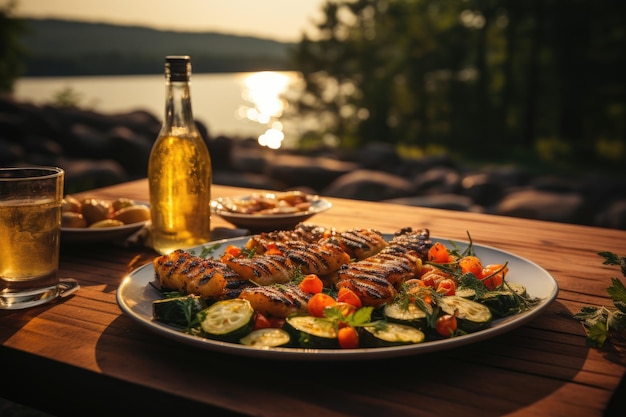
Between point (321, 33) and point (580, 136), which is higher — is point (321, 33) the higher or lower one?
the higher one

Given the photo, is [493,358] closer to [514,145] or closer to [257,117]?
[514,145]

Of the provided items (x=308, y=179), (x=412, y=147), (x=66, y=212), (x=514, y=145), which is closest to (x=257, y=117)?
(x=412, y=147)

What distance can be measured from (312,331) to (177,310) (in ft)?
1.25

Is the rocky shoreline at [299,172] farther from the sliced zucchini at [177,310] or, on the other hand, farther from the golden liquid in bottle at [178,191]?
the sliced zucchini at [177,310]

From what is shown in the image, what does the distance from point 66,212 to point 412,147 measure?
2398cm

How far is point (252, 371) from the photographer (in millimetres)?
1567

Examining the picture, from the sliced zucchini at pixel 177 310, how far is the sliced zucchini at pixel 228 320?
0.04 m

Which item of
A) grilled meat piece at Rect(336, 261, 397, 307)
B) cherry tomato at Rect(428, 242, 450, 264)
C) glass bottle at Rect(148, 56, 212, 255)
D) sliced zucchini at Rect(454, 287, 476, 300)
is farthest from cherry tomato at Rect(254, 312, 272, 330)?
glass bottle at Rect(148, 56, 212, 255)

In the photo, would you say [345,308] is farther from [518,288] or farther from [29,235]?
[29,235]

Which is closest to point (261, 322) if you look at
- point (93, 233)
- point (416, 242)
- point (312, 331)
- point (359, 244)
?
point (312, 331)

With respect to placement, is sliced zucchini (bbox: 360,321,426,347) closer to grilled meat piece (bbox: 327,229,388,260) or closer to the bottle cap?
grilled meat piece (bbox: 327,229,388,260)

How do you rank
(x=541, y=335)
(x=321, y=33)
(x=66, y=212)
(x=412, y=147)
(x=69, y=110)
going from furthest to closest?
(x=321, y=33) → (x=412, y=147) → (x=69, y=110) → (x=66, y=212) → (x=541, y=335)

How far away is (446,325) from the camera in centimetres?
161

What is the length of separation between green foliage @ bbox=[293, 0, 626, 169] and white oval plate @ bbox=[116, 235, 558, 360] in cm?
1910
